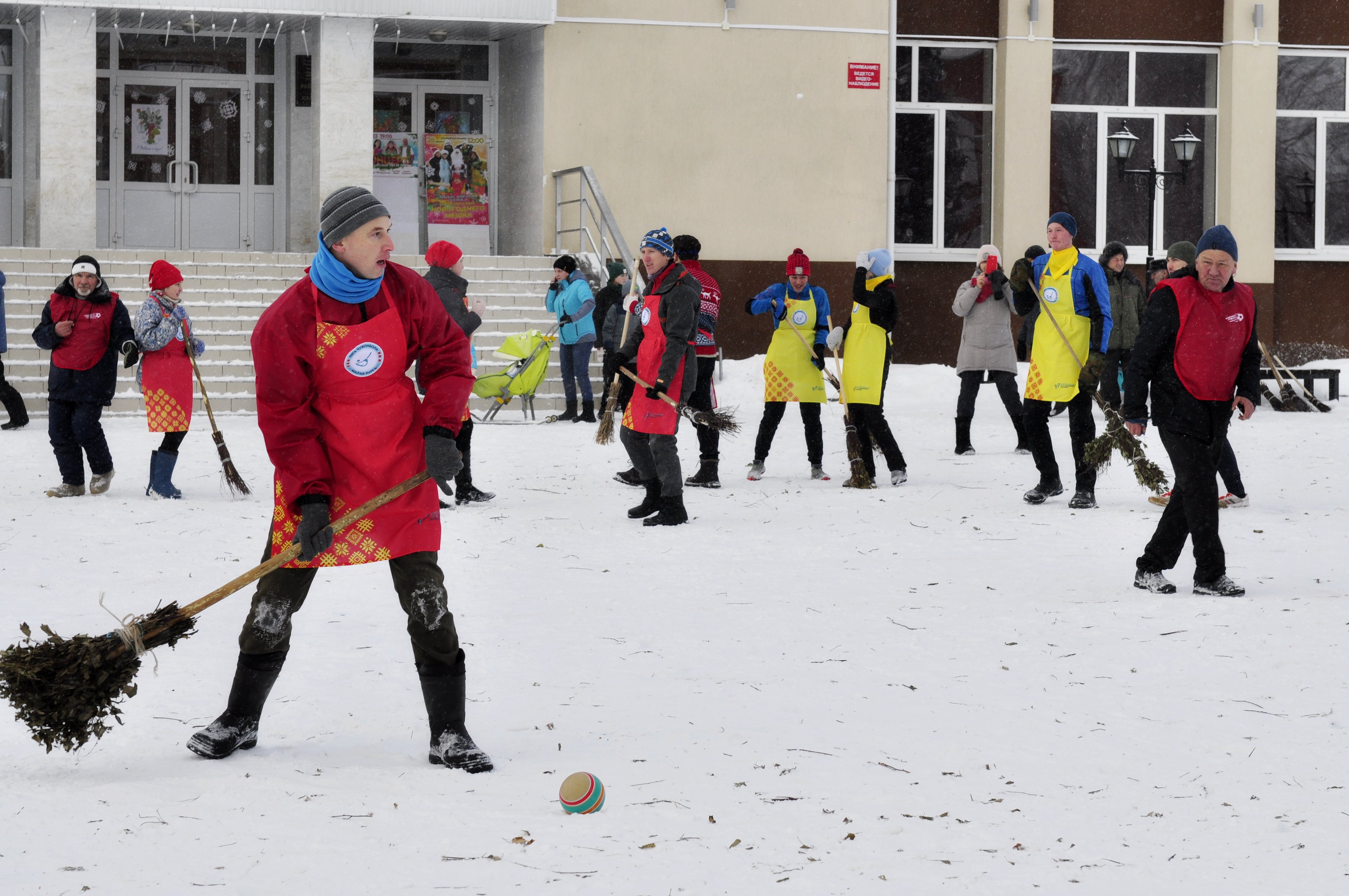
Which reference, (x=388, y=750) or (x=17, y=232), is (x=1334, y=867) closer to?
(x=388, y=750)

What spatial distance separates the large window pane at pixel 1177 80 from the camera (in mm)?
22562

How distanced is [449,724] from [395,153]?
59.1 ft

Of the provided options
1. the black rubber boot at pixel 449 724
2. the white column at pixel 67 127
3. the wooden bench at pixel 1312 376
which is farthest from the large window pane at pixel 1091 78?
the black rubber boot at pixel 449 724

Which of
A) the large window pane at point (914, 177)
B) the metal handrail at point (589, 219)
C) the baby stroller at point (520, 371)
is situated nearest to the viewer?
the baby stroller at point (520, 371)

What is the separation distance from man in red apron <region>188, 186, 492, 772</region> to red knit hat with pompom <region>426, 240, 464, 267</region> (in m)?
5.19

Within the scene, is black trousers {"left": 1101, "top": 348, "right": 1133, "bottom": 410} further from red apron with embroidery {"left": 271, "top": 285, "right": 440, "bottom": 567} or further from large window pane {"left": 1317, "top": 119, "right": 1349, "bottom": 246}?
large window pane {"left": 1317, "top": 119, "right": 1349, "bottom": 246}

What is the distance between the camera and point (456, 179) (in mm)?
21734

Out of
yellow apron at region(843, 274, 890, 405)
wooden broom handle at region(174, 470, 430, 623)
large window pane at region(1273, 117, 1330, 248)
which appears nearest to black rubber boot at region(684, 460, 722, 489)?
yellow apron at region(843, 274, 890, 405)

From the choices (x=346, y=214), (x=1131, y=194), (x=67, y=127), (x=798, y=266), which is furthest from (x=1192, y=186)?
(x=346, y=214)

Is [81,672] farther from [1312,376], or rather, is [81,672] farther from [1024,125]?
[1024,125]

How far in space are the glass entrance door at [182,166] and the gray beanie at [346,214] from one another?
56.7 feet

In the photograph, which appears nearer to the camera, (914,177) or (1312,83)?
(914,177)

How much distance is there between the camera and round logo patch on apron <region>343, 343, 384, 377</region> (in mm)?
4277

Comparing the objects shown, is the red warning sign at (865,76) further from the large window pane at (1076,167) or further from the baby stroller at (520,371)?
the baby stroller at (520,371)
